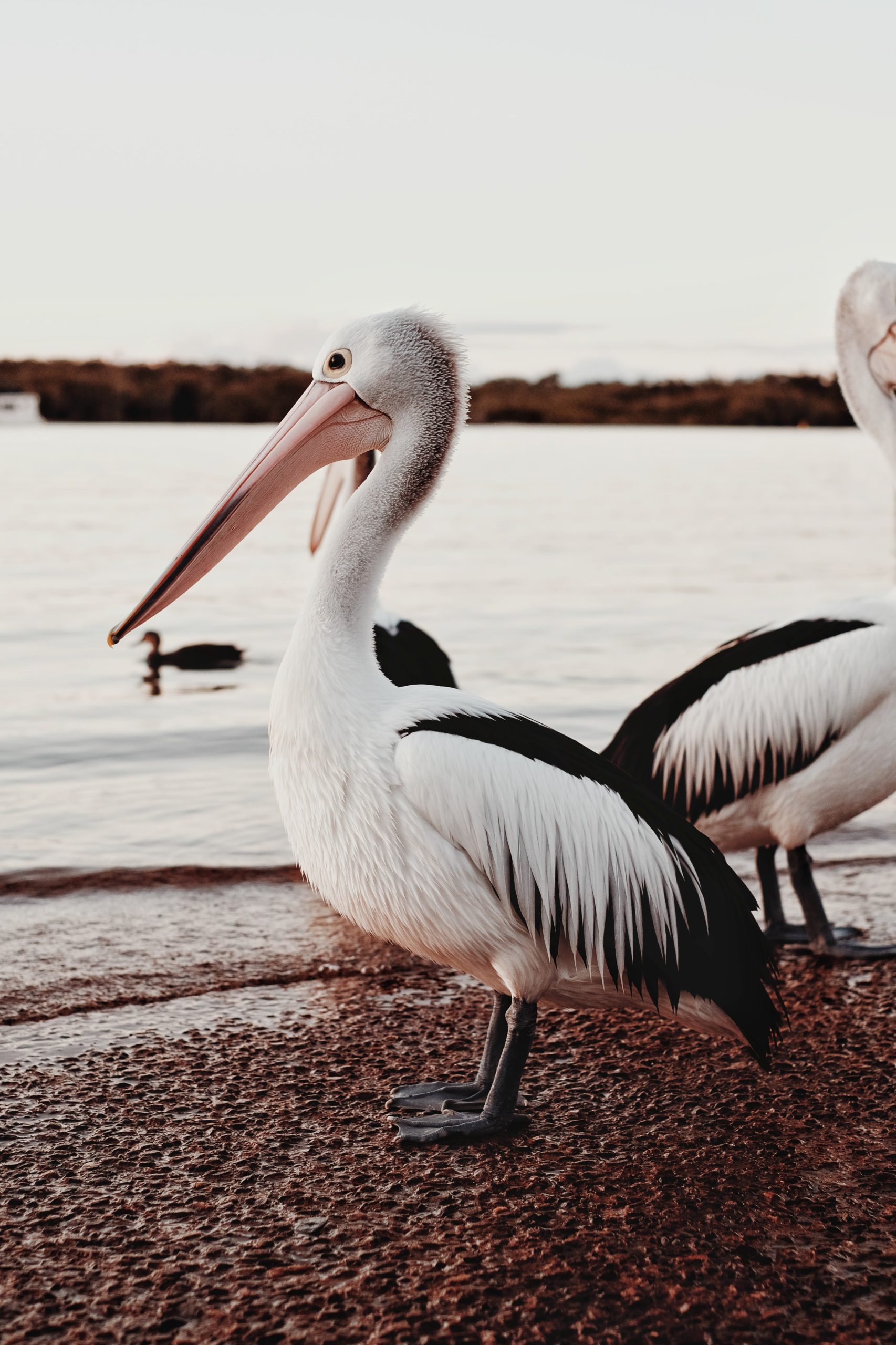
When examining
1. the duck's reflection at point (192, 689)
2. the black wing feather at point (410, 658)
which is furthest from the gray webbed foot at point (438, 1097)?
the duck's reflection at point (192, 689)

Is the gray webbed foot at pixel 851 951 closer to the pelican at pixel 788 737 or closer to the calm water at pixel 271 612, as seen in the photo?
the pelican at pixel 788 737

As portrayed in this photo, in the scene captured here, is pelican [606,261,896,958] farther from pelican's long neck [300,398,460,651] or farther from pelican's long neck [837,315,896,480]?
pelican's long neck [300,398,460,651]

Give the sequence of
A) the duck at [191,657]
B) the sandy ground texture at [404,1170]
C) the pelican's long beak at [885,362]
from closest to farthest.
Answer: the sandy ground texture at [404,1170] → the pelican's long beak at [885,362] → the duck at [191,657]

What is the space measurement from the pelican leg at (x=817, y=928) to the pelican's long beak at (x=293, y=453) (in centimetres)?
202

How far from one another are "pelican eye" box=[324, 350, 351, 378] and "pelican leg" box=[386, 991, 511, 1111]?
1.47m

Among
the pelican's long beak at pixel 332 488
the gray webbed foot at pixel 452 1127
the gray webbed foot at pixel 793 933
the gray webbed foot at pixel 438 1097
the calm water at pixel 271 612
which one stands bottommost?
the calm water at pixel 271 612

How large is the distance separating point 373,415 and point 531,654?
7676 mm

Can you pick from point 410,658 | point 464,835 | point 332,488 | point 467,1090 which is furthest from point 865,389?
point 467,1090

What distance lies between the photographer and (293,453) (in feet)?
10.4

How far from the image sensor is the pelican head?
3096 mm

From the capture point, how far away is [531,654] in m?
10.8

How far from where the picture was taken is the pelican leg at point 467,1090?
3047 millimetres

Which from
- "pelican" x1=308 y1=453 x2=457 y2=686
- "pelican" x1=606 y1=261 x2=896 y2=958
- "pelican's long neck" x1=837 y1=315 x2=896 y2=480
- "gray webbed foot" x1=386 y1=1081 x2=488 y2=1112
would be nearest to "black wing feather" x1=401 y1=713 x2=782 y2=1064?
"gray webbed foot" x1=386 y1=1081 x2=488 y2=1112

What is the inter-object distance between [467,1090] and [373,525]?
1.28 meters
